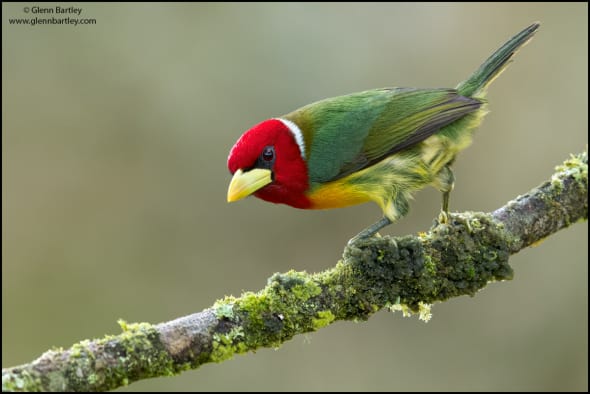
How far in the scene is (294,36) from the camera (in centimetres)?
637

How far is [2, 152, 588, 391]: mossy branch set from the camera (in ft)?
7.87

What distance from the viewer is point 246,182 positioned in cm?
352

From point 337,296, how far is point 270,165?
0.85m

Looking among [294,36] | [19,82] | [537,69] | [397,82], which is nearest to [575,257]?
[537,69]

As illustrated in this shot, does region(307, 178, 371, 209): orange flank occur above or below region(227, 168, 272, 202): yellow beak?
below

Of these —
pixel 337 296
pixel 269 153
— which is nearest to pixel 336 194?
pixel 269 153

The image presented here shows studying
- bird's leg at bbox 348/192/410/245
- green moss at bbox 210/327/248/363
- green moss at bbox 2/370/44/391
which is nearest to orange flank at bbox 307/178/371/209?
bird's leg at bbox 348/192/410/245

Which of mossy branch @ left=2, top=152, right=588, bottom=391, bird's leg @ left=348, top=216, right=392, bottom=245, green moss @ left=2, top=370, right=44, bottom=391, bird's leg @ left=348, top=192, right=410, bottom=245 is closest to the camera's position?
green moss @ left=2, top=370, right=44, bottom=391

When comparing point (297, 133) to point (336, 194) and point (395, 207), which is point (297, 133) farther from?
point (395, 207)

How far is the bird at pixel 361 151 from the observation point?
3.61 meters

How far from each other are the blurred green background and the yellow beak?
8.50 feet

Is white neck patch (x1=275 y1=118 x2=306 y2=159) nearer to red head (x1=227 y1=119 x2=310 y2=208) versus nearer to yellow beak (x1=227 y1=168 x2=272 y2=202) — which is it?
red head (x1=227 y1=119 x2=310 y2=208)

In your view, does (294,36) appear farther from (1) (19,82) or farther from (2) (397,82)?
(1) (19,82)

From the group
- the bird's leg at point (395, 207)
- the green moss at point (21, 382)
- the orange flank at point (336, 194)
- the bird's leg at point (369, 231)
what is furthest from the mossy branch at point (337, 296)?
the orange flank at point (336, 194)
